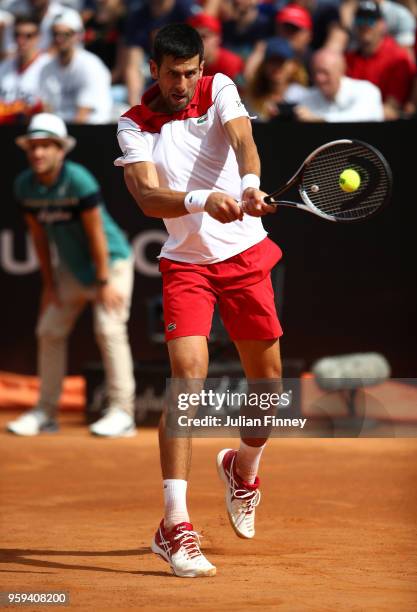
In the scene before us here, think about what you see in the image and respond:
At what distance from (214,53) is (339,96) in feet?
3.58

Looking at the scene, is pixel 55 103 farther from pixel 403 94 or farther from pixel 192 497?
pixel 192 497

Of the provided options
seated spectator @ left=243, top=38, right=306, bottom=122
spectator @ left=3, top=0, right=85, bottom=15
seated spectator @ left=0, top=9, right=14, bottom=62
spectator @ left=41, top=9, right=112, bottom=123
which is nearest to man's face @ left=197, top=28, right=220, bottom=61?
seated spectator @ left=243, top=38, right=306, bottom=122

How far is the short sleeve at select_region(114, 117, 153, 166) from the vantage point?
14.9 feet

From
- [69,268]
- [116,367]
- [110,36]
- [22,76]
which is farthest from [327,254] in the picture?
[110,36]

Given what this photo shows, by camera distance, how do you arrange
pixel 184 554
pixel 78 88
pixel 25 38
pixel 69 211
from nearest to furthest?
pixel 184 554 → pixel 69 211 → pixel 78 88 → pixel 25 38

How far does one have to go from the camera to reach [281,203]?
430 centimetres

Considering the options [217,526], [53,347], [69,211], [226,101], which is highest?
[226,101]

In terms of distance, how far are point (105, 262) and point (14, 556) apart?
A: 343 cm

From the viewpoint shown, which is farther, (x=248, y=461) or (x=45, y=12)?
(x=45, y=12)

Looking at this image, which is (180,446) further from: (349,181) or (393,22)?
(393,22)

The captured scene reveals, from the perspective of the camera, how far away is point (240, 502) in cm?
498

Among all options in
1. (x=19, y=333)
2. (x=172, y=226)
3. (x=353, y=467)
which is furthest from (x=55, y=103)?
(x=172, y=226)

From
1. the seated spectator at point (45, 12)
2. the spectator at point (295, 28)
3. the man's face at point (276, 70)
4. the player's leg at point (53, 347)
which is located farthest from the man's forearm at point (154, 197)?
the seated spectator at point (45, 12)

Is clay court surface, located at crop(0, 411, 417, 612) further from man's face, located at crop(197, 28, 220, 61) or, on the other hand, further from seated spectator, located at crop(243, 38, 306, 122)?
man's face, located at crop(197, 28, 220, 61)
